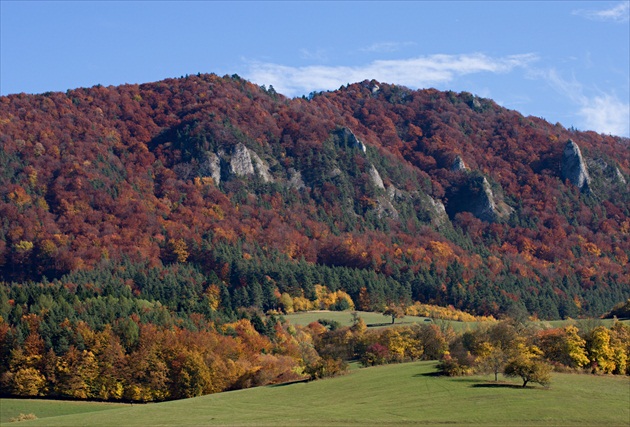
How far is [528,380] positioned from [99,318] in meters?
75.4

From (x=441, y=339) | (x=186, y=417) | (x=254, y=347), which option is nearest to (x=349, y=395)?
(x=186, y=417)

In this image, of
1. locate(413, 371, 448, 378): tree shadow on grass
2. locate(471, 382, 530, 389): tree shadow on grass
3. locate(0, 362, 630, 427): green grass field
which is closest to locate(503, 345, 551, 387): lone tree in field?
locate(471, 382, 530, 389): tree shadow on grass

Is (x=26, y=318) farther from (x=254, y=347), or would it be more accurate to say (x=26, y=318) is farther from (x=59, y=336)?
(x=254, y=347)

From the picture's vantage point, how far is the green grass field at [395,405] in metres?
94.8

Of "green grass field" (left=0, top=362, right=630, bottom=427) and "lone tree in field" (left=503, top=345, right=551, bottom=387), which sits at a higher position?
"lone tree in field" (left=503, top=345, right=551, bottom=387)

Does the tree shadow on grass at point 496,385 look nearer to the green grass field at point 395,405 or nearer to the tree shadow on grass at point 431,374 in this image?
the green grass field at point 395,405

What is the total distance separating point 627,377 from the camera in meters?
118

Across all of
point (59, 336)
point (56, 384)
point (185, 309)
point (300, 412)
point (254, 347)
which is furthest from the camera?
point (185, 309)

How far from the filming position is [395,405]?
342ft

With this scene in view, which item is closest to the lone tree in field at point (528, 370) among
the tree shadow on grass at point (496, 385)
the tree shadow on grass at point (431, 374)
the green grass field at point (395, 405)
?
the tree shadow on grass at point (496, 385)

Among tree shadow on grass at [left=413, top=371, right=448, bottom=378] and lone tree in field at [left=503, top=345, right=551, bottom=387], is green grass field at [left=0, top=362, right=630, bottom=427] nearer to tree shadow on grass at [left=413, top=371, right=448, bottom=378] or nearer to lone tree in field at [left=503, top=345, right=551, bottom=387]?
tree shadow on grass at [left=413, top=371, right=448, bottom=378]

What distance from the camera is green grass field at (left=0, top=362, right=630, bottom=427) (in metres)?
94.8

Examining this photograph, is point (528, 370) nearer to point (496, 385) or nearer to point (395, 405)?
point (496, 385)

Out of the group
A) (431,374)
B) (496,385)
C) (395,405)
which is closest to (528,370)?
(496,385)
